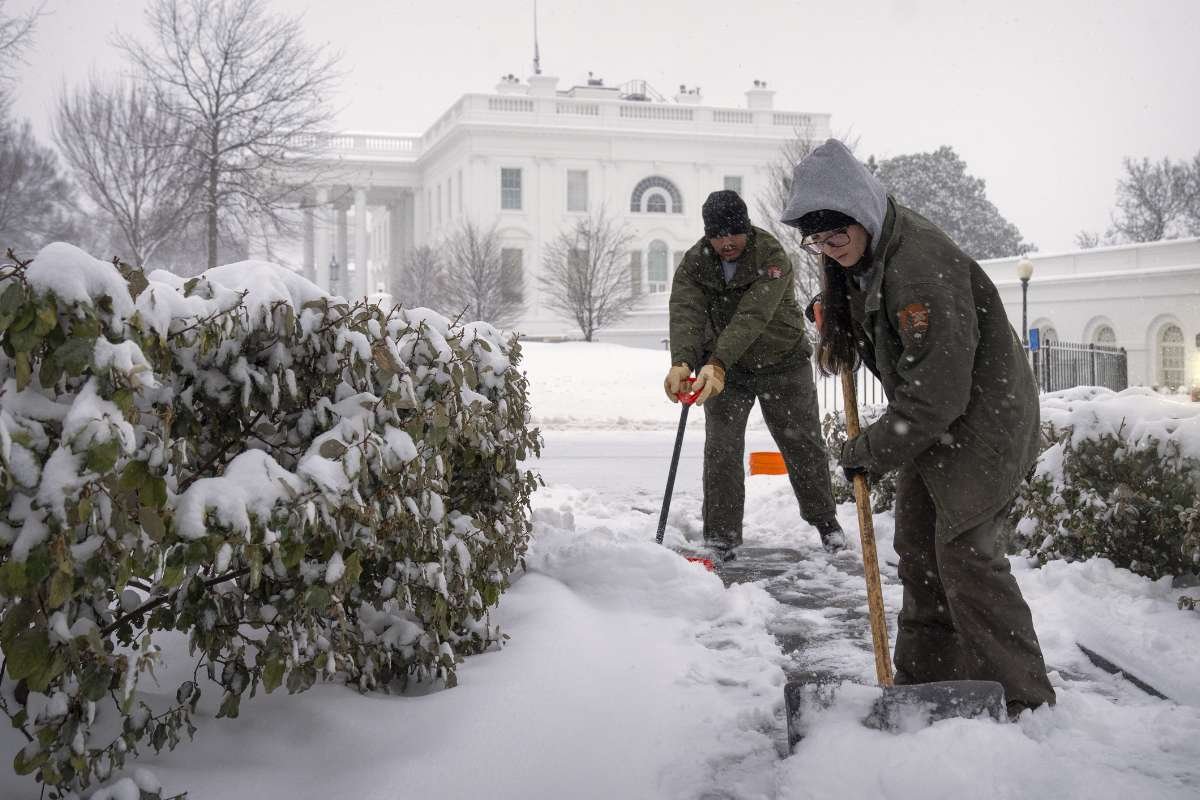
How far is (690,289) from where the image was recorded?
222 inches

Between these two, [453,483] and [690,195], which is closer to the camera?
[453,483]

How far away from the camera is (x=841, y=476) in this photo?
6.21 m

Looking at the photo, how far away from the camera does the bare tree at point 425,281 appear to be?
4206 centimetres

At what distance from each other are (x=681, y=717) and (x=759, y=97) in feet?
194

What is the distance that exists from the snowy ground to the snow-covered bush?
3.81 feet

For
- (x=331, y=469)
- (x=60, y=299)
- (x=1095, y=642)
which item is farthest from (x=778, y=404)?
(x=60, y=299)

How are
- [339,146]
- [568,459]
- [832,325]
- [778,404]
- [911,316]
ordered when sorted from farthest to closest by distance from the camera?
[339,146], [568,459], [778,404], [832,325], [911,316]

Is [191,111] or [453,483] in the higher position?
[191,111]

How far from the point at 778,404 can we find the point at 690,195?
174ft

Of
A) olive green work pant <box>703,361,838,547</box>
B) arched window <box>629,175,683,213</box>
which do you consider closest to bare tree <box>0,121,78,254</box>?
arched window <box>629,175,683,213</box>

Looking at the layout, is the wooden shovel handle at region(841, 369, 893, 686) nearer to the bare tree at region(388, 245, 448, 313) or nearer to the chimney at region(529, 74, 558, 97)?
the bare tree at region(388, 245, 448, 313)

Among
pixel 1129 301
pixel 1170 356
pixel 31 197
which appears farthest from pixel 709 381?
pixel 31 197

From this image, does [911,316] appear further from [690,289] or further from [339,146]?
[339,146]

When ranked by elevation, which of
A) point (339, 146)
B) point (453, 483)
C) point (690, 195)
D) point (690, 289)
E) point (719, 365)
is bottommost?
point (453, 483)
